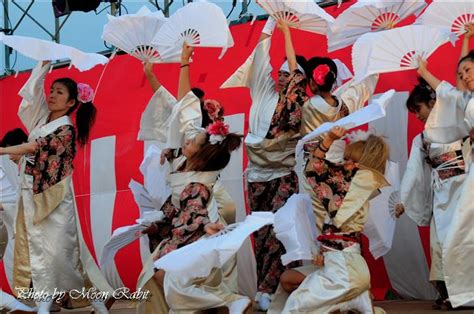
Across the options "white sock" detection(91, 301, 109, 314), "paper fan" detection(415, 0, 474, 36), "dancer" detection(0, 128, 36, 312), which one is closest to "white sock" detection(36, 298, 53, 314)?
"white sock" detection(91, 301, 109, 314)

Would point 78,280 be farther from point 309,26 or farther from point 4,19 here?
point 4,19

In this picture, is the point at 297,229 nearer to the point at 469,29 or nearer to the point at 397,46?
the point at 397,46

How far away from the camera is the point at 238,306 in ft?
13.0

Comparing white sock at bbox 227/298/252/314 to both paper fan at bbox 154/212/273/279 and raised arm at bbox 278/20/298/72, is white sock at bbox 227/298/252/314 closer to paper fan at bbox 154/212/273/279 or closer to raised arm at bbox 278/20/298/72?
paper fan at bbox 154/212/273/279

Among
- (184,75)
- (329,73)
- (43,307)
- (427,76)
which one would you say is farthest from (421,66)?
(43,307)

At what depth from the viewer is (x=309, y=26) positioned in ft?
15.6

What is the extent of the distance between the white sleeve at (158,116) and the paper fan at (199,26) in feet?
1.51

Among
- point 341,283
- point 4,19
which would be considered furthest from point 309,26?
point 4,19

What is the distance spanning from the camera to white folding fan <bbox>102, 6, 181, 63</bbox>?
16.0 feet

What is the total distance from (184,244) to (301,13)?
1.45 meters

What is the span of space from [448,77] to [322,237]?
57.4 inches

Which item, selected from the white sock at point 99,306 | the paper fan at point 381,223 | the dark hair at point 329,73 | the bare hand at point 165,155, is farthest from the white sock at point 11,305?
the dark hair at point 329,73

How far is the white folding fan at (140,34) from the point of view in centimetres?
488

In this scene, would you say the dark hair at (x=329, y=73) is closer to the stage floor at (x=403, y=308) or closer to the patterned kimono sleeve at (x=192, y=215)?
the patterned kimono sleeve at (x=192, y=215)
